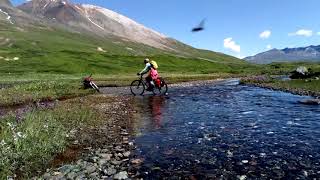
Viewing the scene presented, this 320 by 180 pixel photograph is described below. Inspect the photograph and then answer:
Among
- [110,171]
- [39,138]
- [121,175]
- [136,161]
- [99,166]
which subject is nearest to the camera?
[121,175]

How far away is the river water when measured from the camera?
45.7 feet

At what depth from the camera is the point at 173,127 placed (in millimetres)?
22250

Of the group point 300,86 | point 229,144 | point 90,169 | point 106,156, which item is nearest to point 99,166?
point 90,169

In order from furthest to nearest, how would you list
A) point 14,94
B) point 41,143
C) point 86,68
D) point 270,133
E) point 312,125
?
1. point 86,68
2. point 14,94
3. point 312,125
4. point 270,133
5. point 41,143

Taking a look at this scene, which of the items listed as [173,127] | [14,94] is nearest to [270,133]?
[173,127]

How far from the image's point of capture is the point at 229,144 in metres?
17.6

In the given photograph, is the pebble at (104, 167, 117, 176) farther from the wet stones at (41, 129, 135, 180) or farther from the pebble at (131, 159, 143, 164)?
the pebble at (131, 159, 143, 164)

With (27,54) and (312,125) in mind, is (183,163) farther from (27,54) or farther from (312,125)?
(27,54)

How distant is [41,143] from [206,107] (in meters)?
17.6

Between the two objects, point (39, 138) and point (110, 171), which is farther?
point (39, 138)

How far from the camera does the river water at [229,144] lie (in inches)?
548

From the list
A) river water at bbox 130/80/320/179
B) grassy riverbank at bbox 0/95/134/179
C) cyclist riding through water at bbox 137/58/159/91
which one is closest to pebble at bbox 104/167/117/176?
river water at bbox 130/80/320/179

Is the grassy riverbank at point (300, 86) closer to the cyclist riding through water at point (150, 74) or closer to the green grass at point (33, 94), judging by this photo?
the cyclist riding through water at point (150, 74)

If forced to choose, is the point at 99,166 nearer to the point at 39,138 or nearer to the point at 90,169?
the point at 90,169
